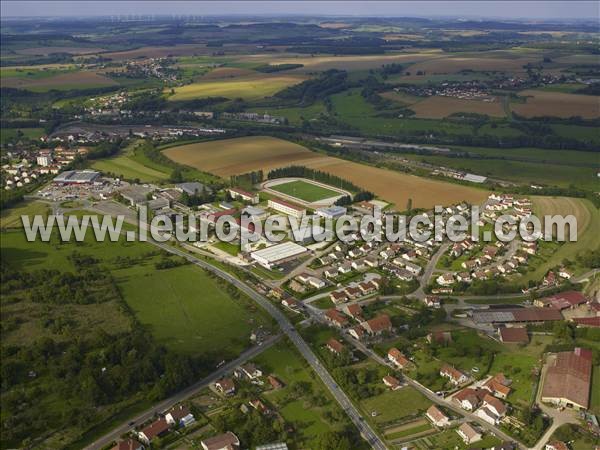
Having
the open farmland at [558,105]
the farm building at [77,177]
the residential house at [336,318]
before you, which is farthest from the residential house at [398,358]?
the open farmland at [558,105]

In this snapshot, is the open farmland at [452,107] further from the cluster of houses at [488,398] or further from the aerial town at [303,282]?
the cluster of houses at [488,398]

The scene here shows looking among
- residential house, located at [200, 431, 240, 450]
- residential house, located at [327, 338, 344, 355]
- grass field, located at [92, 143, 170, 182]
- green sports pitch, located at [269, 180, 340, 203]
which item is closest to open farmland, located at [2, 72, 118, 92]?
grass field, located at [92, 143, 170, 182]

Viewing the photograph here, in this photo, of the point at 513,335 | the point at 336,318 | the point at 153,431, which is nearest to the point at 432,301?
the point at 513,335

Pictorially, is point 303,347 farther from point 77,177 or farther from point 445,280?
point 77,177

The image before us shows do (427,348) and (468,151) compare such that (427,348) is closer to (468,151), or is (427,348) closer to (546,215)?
(546,215)

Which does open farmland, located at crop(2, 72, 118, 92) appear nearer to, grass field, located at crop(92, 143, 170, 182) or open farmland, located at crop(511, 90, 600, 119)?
grass field, located at crop(92, 143, 170, 182)
